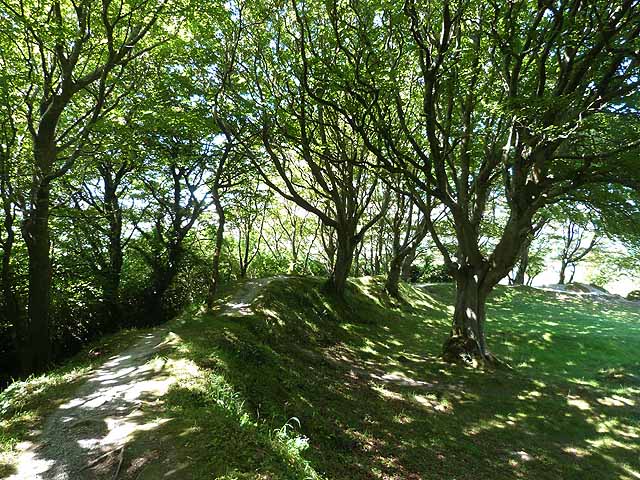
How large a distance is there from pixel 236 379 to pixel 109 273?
8233 mm

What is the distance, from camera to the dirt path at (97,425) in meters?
4.11

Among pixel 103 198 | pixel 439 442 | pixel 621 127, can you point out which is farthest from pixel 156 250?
pixel 621 127

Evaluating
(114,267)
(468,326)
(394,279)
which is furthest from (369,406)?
(394,279)

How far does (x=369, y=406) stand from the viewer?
8227 mm

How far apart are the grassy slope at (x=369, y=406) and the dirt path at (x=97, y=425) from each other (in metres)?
0.27

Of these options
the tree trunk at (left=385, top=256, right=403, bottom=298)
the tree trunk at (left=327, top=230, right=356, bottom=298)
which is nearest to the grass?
the tree trunk at (left=327, top=230, right=356, bottom=298)

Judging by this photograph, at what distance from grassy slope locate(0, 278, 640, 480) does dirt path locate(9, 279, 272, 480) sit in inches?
10.7

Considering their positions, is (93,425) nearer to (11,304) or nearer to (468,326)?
(11,304)

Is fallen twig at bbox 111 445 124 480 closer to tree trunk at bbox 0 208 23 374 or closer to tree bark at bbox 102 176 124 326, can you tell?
tree trunk at bbox 0 208 23 374

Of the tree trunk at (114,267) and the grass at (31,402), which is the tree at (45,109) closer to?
the grass at (31,402)

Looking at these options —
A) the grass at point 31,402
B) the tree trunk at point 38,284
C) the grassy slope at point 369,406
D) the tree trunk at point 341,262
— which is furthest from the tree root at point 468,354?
the tree trunk at point 38,284

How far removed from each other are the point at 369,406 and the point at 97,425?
17.2 feet

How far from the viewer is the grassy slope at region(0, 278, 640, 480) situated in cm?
468

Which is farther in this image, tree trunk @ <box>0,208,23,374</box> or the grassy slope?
tree trunk @ <box>0,208,23,374</box>
